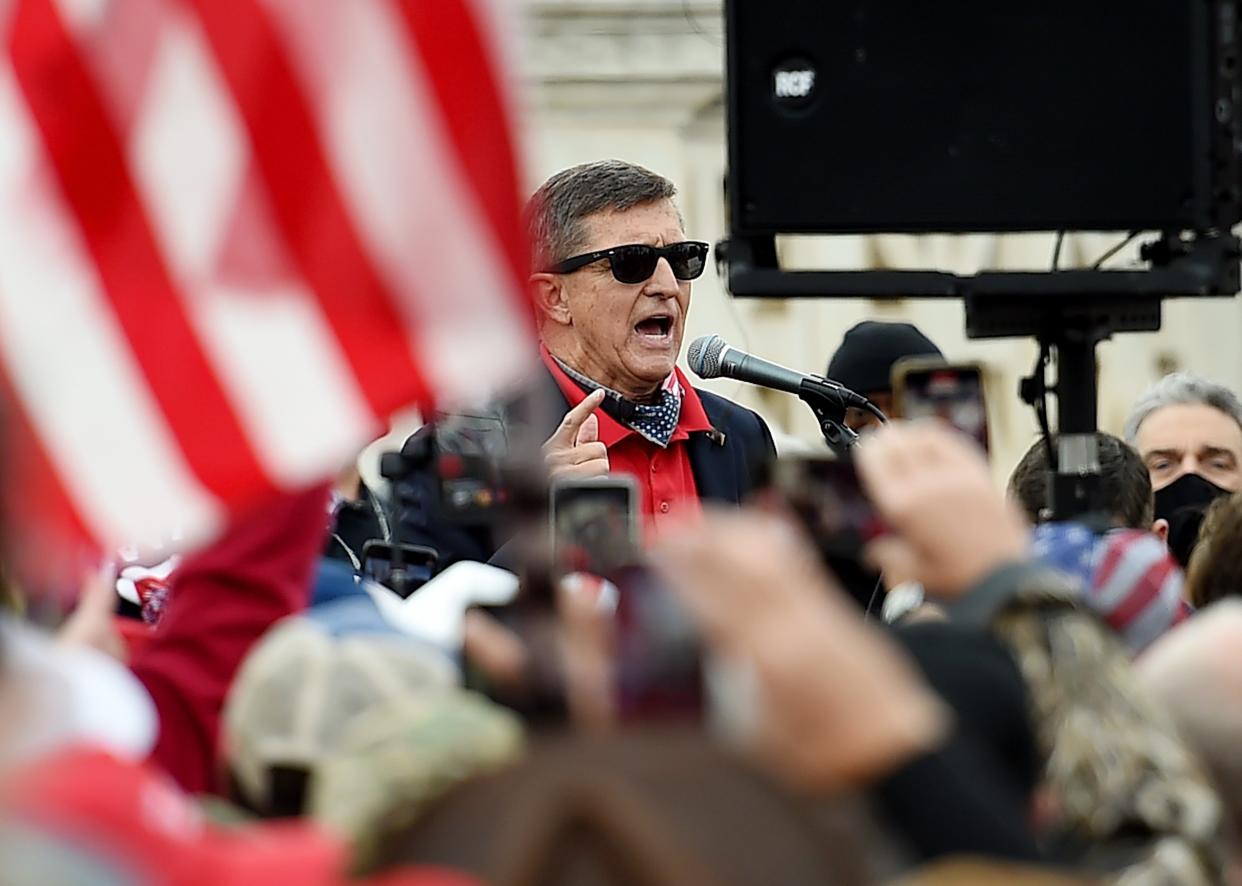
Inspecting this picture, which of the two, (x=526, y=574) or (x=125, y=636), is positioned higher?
(x=526, y=574)

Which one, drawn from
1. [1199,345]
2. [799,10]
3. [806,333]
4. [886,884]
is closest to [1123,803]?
[886,884]

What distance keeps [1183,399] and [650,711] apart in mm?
4633

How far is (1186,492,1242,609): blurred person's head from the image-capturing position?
3715mm

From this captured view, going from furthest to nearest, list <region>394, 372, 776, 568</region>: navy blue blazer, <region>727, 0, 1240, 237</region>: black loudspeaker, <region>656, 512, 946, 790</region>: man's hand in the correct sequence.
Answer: <region>394, 372, 776, 568</region>: navy blue blazer, <region>727, 0, 1240, 237</region>: black loudspeaker, <region>656, 512, 946, 790</region>: man's hand

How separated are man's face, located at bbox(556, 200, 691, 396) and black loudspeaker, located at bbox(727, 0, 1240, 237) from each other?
3.42 feet

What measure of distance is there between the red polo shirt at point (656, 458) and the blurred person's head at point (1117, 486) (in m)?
0.63

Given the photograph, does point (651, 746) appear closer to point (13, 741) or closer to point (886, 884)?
point (886, 884)

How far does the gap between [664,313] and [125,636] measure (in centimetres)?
187

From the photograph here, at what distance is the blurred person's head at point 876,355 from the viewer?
247 inches

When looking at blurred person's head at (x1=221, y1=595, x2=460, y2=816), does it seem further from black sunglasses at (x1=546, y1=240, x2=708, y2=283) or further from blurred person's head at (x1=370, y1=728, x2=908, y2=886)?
black sunglasses at (x1=546, y1=240, x2=708, y2=283)

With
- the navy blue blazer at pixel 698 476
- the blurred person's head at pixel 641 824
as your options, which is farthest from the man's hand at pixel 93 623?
the navy blue blazer at pixel 698 476

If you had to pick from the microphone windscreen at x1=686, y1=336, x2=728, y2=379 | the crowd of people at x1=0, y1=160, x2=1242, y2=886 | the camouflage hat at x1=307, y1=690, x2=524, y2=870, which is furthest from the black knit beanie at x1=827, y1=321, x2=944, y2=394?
the camouflage hat at x1=307, y1=690, x2=524, y2=870

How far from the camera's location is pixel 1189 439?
21.4 ft

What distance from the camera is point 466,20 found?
9.28 ft
